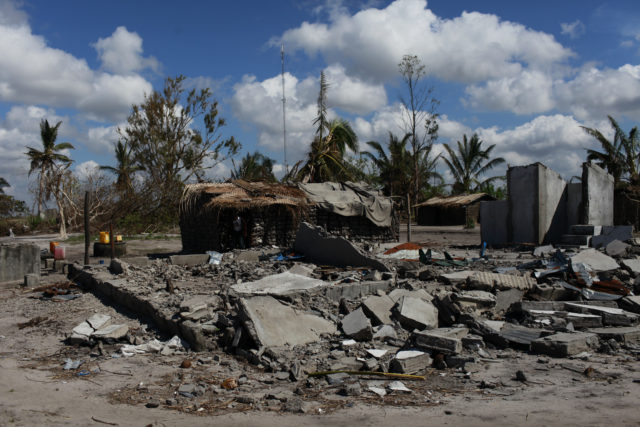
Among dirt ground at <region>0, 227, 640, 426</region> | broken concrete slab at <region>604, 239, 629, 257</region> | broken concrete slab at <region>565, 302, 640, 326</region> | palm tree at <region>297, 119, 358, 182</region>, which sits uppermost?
palm tree at <region>297, 119, 358, 182</region>

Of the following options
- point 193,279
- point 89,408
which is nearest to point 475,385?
point 89,408

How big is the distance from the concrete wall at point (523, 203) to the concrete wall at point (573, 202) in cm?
144

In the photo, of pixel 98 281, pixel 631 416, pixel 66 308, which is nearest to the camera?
pixel 631 416

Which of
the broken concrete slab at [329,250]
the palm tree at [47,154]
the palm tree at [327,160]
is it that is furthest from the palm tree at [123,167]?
the broken concrete slab at [329,250]

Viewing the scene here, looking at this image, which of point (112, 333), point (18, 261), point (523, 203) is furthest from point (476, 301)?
point (18, 261)

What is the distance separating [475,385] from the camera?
4.12 m

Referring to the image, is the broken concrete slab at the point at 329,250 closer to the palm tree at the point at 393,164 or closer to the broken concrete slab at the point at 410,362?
A: the broken concrete slab at the point at 410,362

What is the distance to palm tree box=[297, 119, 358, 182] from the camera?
21.9m

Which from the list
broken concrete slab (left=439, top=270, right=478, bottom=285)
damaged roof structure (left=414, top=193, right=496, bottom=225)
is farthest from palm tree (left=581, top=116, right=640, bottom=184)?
broken concrete slab (left=439, top=270, right=478, bottom=285)

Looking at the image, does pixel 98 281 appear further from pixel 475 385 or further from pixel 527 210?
pixel 527 210

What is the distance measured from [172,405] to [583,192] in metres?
13.2

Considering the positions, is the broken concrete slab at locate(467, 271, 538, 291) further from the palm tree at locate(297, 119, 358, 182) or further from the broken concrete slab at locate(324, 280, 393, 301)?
the palm tree at locate(297, 119, 358, 182)

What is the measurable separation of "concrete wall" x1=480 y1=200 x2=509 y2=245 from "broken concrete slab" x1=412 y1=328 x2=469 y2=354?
10.4 m

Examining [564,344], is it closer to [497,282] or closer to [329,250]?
[497,282]
